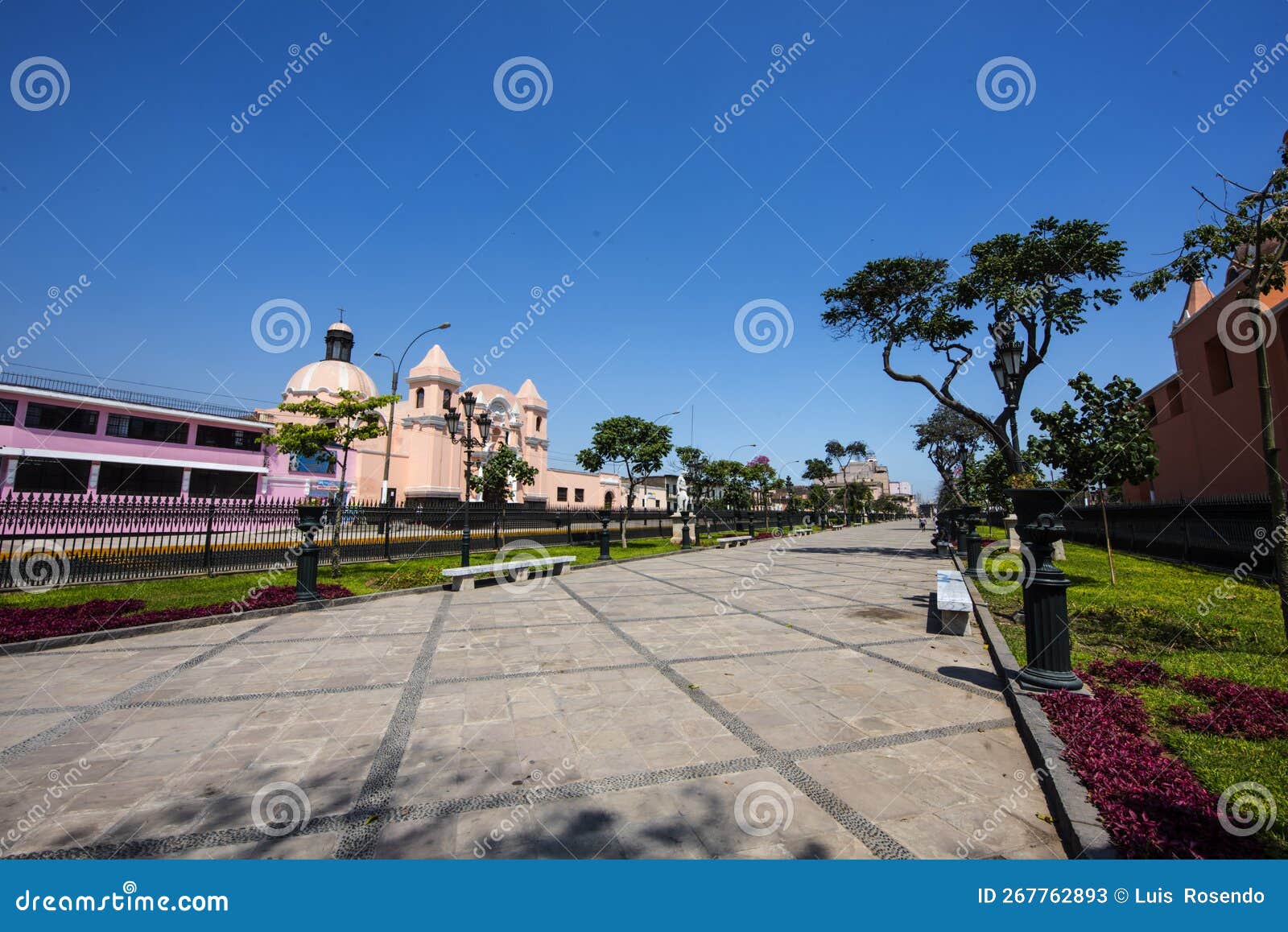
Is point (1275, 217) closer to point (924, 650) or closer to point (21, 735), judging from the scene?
point (924, 650)

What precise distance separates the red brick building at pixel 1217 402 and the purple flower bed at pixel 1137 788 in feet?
51.4

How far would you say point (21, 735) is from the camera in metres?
3.86

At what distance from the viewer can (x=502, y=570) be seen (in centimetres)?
1183

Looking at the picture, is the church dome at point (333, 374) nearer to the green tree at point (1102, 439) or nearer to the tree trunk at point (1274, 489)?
the green tree at point (1102, 439)

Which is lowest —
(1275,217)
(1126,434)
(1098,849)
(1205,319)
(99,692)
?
(99,692)

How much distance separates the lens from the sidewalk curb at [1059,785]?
2445mm

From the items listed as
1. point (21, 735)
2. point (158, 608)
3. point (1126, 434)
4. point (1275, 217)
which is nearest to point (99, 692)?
point (21, 735)

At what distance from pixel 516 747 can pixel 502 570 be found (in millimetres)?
8473

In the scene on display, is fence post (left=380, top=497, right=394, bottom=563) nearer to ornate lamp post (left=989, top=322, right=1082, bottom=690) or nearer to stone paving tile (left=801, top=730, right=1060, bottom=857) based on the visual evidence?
stone paving tile (left=801, top=730, right=1060, bottom=857)

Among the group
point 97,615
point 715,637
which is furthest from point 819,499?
point 97,615

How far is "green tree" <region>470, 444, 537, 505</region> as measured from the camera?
34594 millimetres

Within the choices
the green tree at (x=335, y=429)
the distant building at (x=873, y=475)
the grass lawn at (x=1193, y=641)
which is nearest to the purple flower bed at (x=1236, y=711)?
the grass lawn at (x=1193, y=641)

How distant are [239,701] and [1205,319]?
95.3 feet

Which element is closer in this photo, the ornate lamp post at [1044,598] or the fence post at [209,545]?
the ornate lamp post at [1044,598]
